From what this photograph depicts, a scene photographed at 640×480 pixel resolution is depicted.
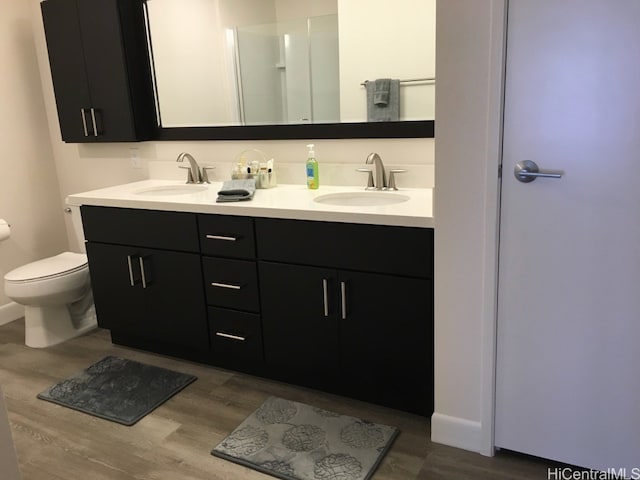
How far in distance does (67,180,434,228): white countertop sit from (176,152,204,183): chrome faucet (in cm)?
10

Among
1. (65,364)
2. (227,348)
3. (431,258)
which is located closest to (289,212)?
(431,258)

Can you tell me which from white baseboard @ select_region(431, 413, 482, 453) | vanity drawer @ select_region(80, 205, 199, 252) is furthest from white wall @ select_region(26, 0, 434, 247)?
white baseboard @ select_region(431, 413, 482, 453)

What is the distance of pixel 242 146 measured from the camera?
2.82 m

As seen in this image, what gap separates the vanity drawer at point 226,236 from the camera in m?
2.26

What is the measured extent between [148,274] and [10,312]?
135 centimetres

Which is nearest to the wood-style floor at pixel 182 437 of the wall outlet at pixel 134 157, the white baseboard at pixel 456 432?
the white baseboard at pixel 456 432

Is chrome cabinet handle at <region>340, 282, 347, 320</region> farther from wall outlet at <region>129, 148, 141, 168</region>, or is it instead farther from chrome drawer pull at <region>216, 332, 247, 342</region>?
wall outlet at <region>129, 148, 141, 168</region>

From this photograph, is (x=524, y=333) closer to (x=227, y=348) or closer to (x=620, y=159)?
(x=620, y=159)

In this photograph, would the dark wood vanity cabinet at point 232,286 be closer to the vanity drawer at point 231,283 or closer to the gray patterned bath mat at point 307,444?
the vanity drawer at point 231,283

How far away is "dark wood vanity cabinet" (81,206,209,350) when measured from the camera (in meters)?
2.46

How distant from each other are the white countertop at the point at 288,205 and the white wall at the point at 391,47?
0.41m

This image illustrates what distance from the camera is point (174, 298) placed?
2549mm

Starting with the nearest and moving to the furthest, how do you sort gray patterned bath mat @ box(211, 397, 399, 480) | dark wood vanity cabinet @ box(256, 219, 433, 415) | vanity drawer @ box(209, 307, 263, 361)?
1. gray patterned bath mat @ box(211, 397, 399, 480)
2. dark wood vanity cabinet @ box(256, 219, 433, 415)
3. vanity drawer @ box(209, 307, 263, 361)

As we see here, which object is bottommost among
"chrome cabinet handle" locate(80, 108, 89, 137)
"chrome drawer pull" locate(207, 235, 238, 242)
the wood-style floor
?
the wood-style floor
